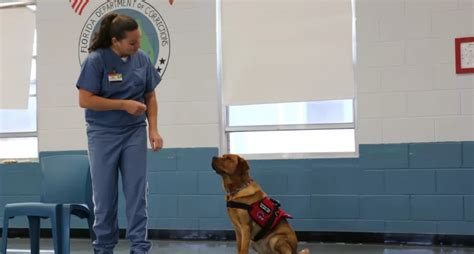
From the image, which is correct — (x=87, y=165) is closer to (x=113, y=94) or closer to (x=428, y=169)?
(x=113, y=94)

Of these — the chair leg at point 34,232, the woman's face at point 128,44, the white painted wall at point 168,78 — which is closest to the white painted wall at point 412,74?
the white painted wall at point 168,78

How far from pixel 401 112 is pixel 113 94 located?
8.02 ft

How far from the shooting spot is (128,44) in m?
2.67

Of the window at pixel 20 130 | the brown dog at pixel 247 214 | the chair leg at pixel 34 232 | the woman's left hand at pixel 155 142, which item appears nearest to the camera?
the woman's left hand at pixel 155 142

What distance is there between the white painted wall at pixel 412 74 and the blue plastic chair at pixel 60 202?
87.1 inches

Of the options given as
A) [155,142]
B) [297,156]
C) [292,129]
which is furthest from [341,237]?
[155,142]

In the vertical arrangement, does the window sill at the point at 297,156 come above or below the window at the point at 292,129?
below

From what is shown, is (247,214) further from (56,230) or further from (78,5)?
(78,5)

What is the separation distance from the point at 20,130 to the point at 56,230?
252 centimetres

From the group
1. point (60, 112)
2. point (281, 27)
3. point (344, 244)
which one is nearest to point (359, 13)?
point (281, 27)

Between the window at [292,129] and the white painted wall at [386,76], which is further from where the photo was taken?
the window at [292,129]

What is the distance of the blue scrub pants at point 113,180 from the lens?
2688 mm

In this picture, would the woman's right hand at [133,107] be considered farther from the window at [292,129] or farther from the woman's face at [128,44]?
the window at [292,129]

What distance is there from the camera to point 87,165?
331cm
